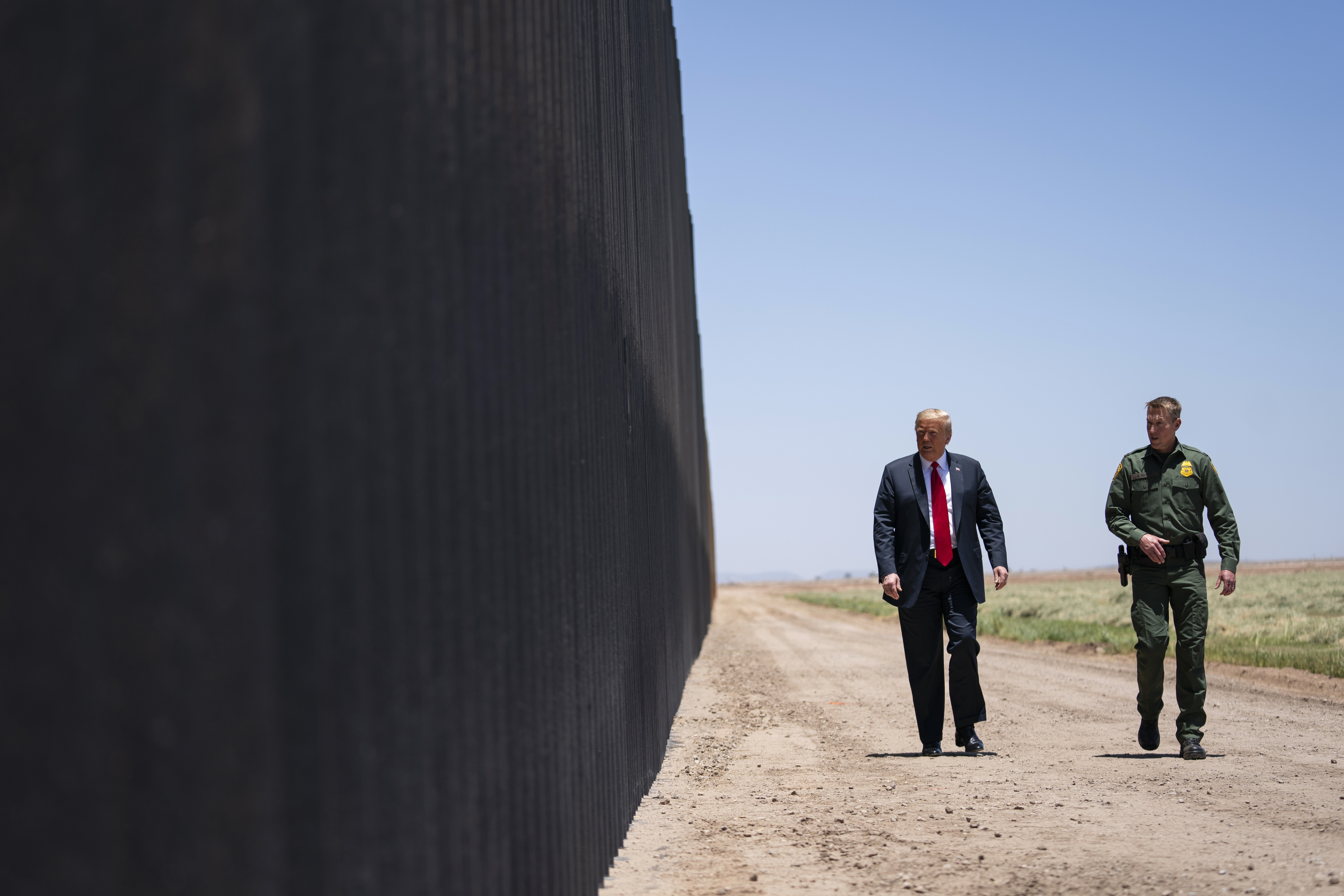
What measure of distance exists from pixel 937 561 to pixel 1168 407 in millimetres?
1785

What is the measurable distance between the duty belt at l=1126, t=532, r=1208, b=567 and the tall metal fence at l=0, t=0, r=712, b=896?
5733mm

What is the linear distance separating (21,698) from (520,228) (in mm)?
1769

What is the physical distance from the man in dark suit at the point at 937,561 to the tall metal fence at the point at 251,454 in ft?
16.7

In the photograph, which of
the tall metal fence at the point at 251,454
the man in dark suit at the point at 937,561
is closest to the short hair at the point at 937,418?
the man in dark suit at the point at 937,561

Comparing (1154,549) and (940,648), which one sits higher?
(1154,549)

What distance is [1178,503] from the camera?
7.26 m

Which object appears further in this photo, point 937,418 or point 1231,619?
point 1231,619

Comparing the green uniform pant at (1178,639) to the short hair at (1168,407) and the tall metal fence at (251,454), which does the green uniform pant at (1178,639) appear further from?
the tall metal fence at (251,454)

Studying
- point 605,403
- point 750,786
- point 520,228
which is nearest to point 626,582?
point 605,403

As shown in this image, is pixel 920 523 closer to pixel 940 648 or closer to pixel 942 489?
pixel 942 489

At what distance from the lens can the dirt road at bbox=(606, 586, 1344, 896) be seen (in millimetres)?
4082

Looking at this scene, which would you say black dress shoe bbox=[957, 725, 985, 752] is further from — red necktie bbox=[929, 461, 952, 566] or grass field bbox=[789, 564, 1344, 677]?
grass field bbox=[789, 564, 1344, 677]

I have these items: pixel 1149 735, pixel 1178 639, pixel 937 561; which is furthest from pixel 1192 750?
pixel 937 561

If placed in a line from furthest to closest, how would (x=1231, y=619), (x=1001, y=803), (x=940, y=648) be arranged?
(x=1231, y=619)
(x=940, y=648)
(x=1001, y=803)
